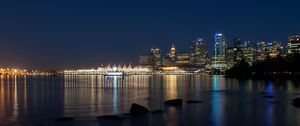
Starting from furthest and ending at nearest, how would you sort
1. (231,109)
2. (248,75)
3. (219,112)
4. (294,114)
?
(248,75)
(231,109)
(219,112)
(294,114)

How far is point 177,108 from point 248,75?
12272cm

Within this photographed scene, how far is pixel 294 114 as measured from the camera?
117 ft

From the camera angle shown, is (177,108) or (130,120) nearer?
(130,120)

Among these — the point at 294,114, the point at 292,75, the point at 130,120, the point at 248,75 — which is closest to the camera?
the point at 130,120

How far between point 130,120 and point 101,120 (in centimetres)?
242

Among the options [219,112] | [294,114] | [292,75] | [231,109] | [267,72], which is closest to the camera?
[294,114]

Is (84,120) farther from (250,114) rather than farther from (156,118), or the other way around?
(250,114)

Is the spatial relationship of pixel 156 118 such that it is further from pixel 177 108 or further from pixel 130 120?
pixel 177 108

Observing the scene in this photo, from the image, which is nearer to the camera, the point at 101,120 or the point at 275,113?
the point at 101,120

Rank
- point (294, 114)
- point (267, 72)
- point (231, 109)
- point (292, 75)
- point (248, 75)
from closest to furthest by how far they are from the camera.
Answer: point (294, 114) < point (231, 109) < point (292, 75) < point (267, 72) < point (248, 75)

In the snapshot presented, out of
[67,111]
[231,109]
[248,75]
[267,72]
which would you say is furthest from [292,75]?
[67,111]

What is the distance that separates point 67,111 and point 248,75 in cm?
12660

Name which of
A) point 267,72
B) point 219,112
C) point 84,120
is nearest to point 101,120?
point 84,120

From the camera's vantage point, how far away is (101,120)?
3209 centimetres
